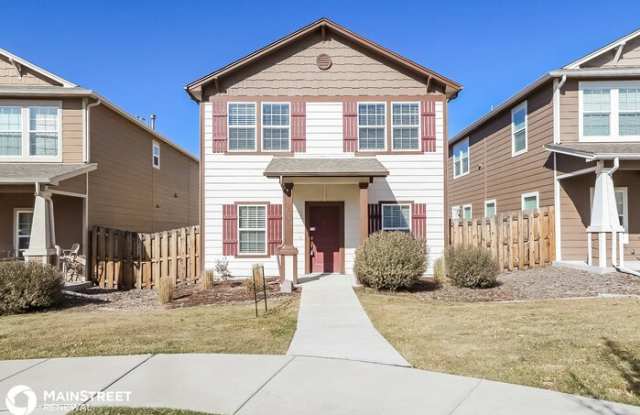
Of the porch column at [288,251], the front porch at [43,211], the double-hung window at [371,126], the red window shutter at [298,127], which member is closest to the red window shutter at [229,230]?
the porch column at [288,251]

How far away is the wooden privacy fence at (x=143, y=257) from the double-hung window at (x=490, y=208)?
12.6m

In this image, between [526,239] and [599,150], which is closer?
[599,150]

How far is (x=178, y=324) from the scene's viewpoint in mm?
7336

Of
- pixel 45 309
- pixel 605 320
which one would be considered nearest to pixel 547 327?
pixel 605 320

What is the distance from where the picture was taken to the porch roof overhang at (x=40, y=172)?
1134 centimetres

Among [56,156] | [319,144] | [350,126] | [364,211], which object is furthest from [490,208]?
[56,156]

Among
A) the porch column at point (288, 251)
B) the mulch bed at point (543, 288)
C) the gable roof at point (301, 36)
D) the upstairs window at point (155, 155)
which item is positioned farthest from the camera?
the upstairs window at point (155, 155)

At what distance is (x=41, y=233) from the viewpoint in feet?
36.9

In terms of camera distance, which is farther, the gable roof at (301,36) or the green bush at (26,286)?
the gable roof at (301,36)

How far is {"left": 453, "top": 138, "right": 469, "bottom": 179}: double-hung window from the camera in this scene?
2188 centimetres

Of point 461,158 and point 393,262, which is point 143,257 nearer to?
point 393,262

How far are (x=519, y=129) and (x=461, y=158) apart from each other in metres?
6.42

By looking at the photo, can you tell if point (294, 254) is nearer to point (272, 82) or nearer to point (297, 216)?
point (297, 216)

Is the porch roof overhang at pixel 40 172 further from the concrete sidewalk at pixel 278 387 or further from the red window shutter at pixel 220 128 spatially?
the concrete sidewalk at pixel 278 387
